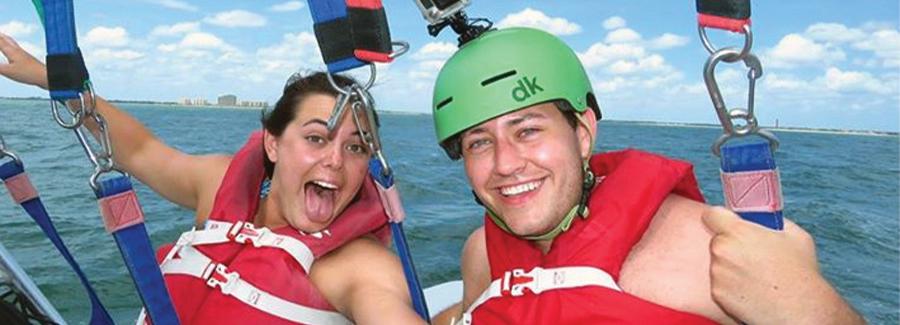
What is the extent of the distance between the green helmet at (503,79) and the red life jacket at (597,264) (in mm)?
331

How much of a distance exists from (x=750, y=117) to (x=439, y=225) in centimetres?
972

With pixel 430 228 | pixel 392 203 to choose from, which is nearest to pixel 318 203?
pixel 392 203

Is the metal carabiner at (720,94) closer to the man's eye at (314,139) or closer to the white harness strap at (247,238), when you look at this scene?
the man's eye at (314,139)

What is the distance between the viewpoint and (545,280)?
2445 mm

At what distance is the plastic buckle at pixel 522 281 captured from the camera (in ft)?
8.07

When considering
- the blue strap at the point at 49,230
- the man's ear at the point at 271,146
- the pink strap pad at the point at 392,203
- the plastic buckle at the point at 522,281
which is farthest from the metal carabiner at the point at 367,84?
the blue strap at the point at 49,230

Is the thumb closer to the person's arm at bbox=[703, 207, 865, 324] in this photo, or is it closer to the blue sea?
the person's arm at bbox=[703, 207, 865, 324]

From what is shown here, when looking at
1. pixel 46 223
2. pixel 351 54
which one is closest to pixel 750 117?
pixel 351 54

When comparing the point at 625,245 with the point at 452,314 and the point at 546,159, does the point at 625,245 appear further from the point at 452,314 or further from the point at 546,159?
the point at 452,314

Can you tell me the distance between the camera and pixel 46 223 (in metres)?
3.18

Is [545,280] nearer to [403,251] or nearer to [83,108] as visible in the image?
[403,251]

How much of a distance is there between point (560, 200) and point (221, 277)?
1719mm

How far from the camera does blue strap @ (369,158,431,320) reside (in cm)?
256

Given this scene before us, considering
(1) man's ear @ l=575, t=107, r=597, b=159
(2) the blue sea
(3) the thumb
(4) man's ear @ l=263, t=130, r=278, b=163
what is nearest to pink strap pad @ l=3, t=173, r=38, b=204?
(4) man's ear @ l=263, t=130, r=278, b=163
